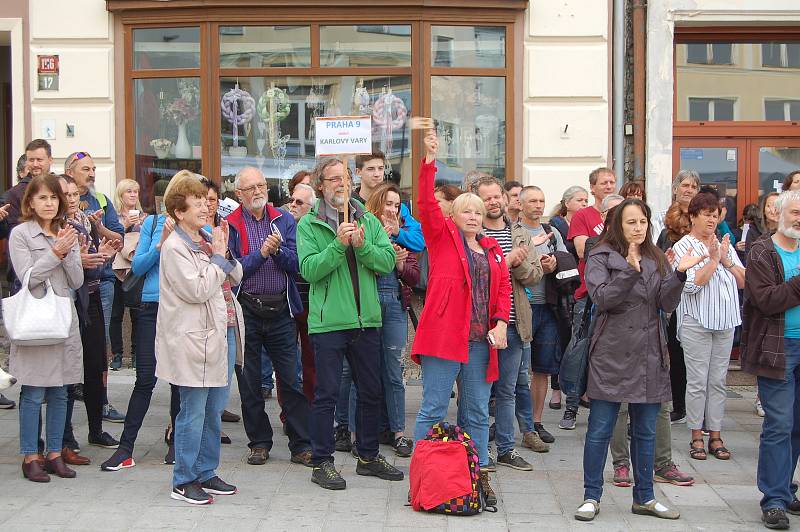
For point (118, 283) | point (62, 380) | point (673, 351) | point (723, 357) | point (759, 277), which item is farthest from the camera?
point (118, 283)

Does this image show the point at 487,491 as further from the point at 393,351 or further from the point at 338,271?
the point at 338,271

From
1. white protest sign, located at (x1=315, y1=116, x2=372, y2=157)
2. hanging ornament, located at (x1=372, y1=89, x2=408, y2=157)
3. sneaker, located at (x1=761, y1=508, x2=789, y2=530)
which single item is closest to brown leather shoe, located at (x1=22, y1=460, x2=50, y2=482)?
white protest sign, located at (x1=315, y1=116, x2=372, y2=157)

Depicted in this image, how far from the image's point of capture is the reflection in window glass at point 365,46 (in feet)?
36.5

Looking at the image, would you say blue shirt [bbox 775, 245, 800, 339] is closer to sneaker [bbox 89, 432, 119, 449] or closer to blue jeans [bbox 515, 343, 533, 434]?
blue jeans [bbox 515, 343, 533, 434]

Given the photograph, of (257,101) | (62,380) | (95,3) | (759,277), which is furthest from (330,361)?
(95,3)

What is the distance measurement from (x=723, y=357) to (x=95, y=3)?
7.36 meters

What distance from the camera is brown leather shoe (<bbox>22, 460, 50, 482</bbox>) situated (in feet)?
21.9

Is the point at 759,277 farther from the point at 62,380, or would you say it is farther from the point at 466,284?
the point at 62,380

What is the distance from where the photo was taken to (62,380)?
22.0ft

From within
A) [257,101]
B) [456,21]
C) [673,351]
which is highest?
[456,21]

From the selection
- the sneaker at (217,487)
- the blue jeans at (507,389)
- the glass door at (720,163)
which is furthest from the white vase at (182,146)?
the sneaker at (217,487)

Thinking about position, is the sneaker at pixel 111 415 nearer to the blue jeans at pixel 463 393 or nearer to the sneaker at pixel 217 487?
Answer: the sneaker at pixel 217 487

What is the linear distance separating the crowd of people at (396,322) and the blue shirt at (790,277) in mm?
13

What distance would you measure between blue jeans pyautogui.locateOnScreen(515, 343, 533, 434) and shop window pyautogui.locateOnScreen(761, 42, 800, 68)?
5.67 m
